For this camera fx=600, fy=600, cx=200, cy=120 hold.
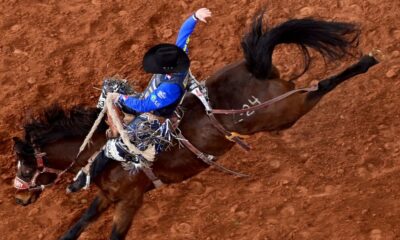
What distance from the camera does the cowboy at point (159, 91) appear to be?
487 centimetres

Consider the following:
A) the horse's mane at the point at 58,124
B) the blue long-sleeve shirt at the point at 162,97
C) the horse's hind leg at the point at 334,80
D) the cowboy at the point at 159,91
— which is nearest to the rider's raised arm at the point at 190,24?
the cowboy at the point at 159,91

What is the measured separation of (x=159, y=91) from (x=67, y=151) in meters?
1.21

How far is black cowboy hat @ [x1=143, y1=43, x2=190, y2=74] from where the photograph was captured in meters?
4.83

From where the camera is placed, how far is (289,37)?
5.63m

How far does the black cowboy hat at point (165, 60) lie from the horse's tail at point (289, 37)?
0.87 meters

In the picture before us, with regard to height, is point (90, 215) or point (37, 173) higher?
point (37, 173)

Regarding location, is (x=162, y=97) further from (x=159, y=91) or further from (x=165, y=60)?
(x=165, y=60)

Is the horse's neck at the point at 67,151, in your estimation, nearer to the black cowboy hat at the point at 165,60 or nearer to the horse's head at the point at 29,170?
the horse's head at the point at 29,170

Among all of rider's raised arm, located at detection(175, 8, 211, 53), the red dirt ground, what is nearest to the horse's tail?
rider's raised arm, located at detection(175, 8, 211, 53)

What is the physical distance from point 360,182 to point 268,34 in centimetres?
227

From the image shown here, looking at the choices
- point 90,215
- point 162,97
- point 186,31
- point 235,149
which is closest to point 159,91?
point 162,97

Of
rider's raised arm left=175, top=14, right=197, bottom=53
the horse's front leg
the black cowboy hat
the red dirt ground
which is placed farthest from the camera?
the red dirt ground

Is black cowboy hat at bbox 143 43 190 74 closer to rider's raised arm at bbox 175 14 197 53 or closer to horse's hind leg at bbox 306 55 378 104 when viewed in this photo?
rider's raised arm at bbox 175 14 197 53

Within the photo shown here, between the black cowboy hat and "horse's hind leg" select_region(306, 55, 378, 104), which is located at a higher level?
the black cowboy hat
